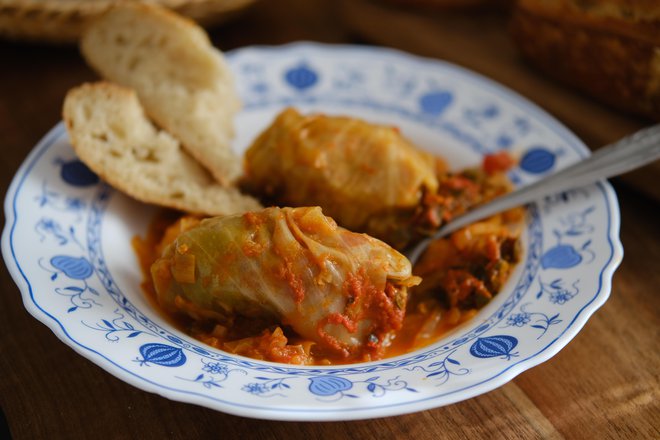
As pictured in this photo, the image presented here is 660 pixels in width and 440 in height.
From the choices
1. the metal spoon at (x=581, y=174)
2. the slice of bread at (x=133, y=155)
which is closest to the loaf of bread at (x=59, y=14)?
the slice of bread at (x=133, y=155)

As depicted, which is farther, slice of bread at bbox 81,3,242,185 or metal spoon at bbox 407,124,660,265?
slice of bread at bbox 81,3,242,185

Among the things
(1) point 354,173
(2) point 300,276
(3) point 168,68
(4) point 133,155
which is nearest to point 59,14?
(3) point 168,68

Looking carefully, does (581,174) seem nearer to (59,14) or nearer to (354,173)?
(354,173)

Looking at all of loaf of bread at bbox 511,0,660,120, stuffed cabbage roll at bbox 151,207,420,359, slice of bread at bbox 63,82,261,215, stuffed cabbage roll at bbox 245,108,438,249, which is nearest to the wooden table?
loaf of bread at bbox 511,0,660,120

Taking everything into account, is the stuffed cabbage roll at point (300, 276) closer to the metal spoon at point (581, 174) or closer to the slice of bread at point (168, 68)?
the metal spoon at point (581, 174)

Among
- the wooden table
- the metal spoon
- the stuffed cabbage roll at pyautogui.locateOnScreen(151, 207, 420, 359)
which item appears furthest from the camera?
the metal spoon

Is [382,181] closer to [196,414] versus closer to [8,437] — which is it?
[196,414]

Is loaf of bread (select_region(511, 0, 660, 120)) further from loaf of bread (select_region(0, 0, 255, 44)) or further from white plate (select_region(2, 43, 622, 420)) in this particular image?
loaf of bread (select_region(0, 0, 255, 44))
